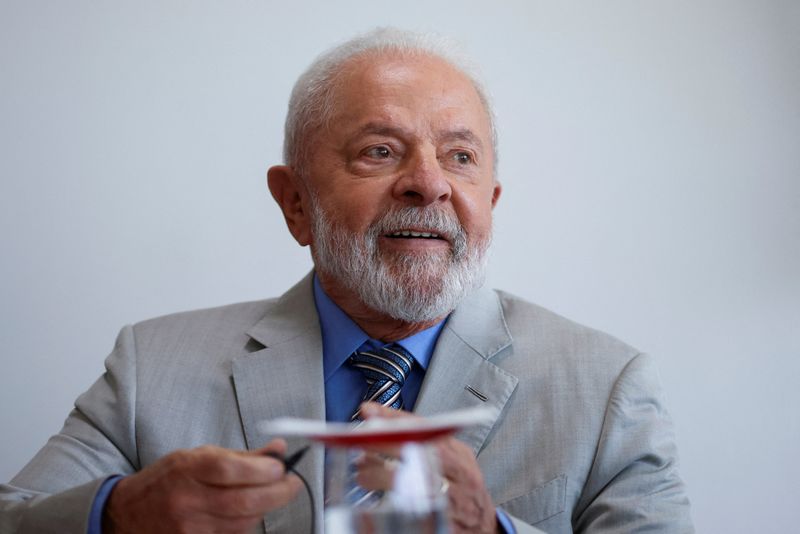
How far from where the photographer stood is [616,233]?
8.44ft

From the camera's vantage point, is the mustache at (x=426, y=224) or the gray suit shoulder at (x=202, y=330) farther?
the gray suit shoulder at (x=202, y=330)

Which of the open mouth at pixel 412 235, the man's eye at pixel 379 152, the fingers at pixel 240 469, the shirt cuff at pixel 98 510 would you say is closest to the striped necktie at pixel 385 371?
the open mouth at pixel 412 235

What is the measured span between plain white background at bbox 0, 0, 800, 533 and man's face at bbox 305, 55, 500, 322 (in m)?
0.69

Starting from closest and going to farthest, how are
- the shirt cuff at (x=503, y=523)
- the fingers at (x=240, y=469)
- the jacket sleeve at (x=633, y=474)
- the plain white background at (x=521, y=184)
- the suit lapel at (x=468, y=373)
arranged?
the fingers at (x=240, y=469) → the shirt cuff at (x=503, y=523) → the jacket sleeve at (x=633, y=474) → the suit lapel at (x=468, y=373) → the plain white background at (x=521, y=184)

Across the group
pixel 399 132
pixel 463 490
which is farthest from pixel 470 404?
pixel 463 490

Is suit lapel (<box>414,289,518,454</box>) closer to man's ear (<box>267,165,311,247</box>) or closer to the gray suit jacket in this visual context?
the gray suit jacket

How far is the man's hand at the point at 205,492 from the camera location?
1020 mm

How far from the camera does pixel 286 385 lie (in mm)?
1758

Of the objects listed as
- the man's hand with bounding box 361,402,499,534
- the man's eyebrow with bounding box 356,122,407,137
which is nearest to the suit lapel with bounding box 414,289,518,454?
the man's eyebrow with bounding box 356,122,407,137

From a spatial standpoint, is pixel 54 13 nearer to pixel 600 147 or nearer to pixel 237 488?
pixel 600 147

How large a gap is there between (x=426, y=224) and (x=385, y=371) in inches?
11.2

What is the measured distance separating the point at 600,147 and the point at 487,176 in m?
0.81

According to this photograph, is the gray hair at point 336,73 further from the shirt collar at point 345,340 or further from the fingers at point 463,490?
the fingers at point 463,490

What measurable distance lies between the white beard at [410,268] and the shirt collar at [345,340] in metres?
0.05
